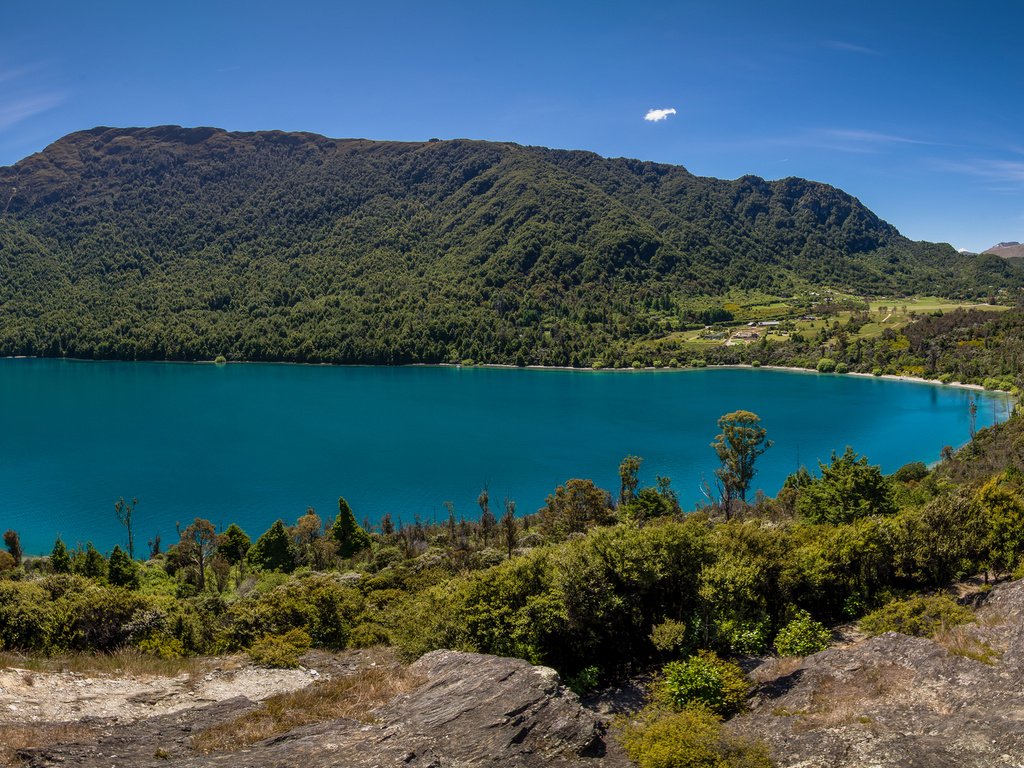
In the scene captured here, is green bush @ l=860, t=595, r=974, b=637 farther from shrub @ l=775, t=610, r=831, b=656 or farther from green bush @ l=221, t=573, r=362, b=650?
green bush @ l=221, t=573, r=362, b=650

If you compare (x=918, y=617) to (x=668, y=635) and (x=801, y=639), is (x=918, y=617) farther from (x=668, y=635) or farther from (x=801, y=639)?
(x=668, y=635)

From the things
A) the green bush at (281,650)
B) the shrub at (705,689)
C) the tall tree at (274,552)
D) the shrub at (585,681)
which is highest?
the shrub at (705,689)

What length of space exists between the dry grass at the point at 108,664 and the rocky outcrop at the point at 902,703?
16892 millimetres

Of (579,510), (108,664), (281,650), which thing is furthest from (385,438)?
(108,664)

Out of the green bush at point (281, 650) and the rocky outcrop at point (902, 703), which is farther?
the green bush at point (281, 650)

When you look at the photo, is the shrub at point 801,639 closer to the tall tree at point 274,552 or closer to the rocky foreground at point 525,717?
the rocky foreground at point 525,717

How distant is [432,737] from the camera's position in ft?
43.5

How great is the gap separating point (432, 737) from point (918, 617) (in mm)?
17009

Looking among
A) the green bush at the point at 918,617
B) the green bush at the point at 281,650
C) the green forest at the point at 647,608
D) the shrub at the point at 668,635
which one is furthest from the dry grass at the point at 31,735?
the green bush at the point at 918,617

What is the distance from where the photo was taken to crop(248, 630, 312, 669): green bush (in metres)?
21.3

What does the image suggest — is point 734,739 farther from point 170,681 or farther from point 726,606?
point 170,681

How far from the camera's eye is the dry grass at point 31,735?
12.0 m

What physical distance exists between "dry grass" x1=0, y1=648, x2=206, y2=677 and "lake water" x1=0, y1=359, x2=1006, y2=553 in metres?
44.2

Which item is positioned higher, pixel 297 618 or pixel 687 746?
pixel 687 746
